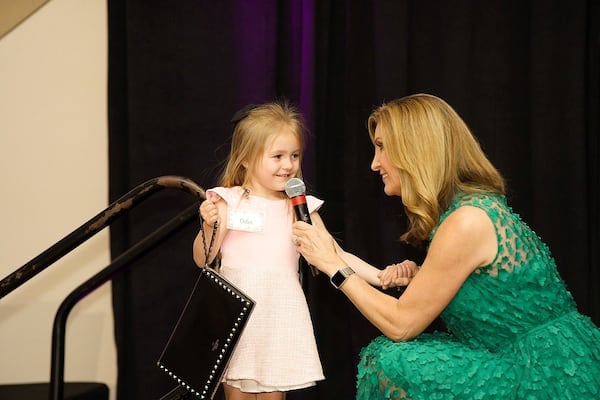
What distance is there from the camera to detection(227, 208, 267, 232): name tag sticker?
2223 millimetres

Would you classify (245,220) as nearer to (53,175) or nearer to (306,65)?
(306,65)

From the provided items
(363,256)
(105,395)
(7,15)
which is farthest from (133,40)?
(105,395)

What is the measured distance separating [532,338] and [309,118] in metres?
1.41

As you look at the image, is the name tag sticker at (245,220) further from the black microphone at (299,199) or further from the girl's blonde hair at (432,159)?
the girl's blonde hair at (432,159)

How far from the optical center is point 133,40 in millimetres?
2881

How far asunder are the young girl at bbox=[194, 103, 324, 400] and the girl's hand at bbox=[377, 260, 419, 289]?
0.28m

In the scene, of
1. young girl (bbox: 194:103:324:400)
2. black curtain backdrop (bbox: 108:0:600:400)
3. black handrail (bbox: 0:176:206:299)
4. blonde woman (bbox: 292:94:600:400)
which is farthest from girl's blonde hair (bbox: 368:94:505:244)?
black curtain backdrop (bbox: 108:0:600:400)

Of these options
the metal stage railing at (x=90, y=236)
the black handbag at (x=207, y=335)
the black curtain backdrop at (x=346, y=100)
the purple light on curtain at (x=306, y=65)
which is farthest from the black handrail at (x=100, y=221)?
the purple light on curtain at (x=306, y=65)

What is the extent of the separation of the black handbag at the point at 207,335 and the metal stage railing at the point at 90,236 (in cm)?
14

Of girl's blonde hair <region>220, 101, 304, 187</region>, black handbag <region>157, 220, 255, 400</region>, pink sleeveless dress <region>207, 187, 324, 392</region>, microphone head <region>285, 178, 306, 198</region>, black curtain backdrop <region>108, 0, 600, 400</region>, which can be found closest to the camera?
black handbag <region>157, 220, 255, 400</region>

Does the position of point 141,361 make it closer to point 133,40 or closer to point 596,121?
point 133,40

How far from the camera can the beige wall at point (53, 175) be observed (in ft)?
10.2

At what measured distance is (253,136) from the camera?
90.2 inches

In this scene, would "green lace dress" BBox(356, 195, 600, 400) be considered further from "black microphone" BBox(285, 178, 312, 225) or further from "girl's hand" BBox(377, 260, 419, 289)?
"black microphone" BBox(285, 178, 312, 225)
